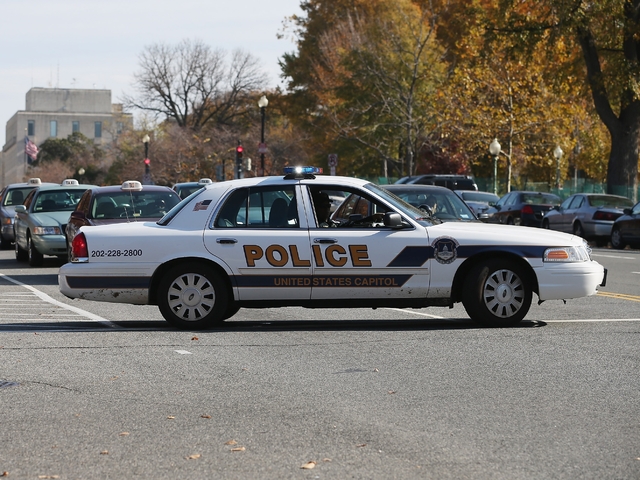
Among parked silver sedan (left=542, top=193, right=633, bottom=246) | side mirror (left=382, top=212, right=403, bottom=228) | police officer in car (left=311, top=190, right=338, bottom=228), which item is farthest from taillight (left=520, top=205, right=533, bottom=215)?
side mirror (left=382, top=212, right=403, bottom=228)

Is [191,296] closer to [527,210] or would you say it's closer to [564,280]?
[564,280]

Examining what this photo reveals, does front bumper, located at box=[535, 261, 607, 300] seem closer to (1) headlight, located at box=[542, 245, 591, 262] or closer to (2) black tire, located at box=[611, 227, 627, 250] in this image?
(1) headlight, located at box=[542, 245, 591, 262]

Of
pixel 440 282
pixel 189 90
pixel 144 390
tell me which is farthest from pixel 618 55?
pixel 189 90

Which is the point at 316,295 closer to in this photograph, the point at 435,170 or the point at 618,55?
the point at 618,55

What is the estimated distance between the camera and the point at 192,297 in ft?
39.3

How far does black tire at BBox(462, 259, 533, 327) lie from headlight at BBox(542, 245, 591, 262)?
0.30 meters

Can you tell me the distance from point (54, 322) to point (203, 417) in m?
5.83

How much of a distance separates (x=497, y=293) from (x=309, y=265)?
1.89 m

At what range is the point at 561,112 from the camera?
5628 centimetres

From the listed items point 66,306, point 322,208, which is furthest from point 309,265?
point 66,306

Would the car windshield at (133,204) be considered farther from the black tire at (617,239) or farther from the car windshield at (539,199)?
the car windshield at (539,199)

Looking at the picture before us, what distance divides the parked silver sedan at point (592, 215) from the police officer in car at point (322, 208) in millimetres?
21549

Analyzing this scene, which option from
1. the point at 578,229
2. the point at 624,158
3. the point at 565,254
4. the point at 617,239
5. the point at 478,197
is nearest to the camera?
the point at 565,254

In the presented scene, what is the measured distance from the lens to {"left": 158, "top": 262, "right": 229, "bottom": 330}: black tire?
11.9 m
